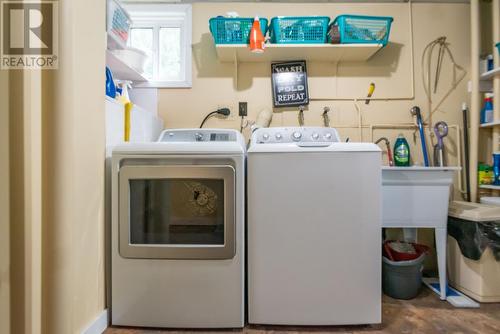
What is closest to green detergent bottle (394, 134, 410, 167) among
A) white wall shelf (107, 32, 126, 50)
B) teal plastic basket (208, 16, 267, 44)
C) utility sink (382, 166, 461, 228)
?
utility sink (382, 166, 461, 228)

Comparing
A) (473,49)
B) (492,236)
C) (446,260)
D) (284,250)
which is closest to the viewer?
(284,250)

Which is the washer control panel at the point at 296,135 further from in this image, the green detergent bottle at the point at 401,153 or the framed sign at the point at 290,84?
the green detergent bottle at the point at 401,153

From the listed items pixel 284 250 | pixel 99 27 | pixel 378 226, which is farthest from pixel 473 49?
pixel 99 27

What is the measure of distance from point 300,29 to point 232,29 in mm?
506

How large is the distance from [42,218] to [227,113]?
1480 millimetres

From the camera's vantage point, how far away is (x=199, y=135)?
1.86 metres

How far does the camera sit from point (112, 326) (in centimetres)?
141

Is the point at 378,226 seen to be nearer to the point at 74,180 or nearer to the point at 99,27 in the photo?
the point at 74,180

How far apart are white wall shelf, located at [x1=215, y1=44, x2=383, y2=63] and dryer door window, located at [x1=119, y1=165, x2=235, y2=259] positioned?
43.7 inches

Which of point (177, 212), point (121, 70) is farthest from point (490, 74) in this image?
point (121, 70)

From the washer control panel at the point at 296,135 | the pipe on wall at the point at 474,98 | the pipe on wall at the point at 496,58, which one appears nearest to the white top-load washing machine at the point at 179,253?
the washer control panel at the point at 296,135

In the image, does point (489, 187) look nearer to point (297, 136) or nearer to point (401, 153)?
point (401, 153)

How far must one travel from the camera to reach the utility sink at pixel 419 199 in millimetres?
1671

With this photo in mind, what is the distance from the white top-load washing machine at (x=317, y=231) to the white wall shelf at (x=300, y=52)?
3.25 ft
